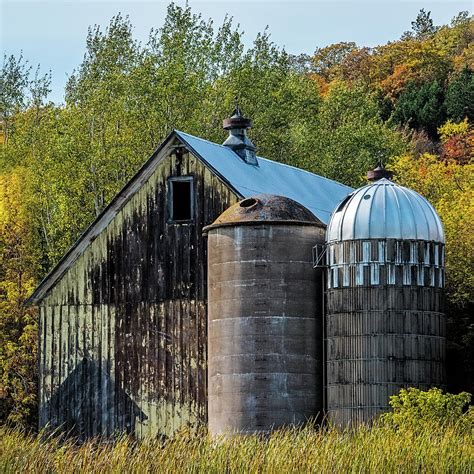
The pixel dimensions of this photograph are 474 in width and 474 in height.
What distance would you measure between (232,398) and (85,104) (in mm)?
27130

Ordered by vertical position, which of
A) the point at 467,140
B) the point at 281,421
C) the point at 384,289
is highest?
the point at 467,140

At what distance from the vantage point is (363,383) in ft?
90.7

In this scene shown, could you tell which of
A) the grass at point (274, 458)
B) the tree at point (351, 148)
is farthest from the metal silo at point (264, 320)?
the tree at point (351, 148)

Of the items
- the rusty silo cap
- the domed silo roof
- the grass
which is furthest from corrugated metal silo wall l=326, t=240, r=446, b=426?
the grass

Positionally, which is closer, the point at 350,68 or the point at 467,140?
the point at 467,140

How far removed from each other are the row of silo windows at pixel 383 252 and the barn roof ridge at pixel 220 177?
11.5 feet

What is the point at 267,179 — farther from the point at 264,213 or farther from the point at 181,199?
the point at 264,213

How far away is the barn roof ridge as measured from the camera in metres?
31.6

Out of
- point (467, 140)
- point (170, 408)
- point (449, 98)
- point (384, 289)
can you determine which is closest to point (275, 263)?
point (384, 289)

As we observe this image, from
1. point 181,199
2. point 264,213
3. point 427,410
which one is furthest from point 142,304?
point 427,410

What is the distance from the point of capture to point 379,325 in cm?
2770

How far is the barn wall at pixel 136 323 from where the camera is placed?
31.0 m

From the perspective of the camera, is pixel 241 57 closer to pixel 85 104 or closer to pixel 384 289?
pixel 85 104

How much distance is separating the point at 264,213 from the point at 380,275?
2981 mm
